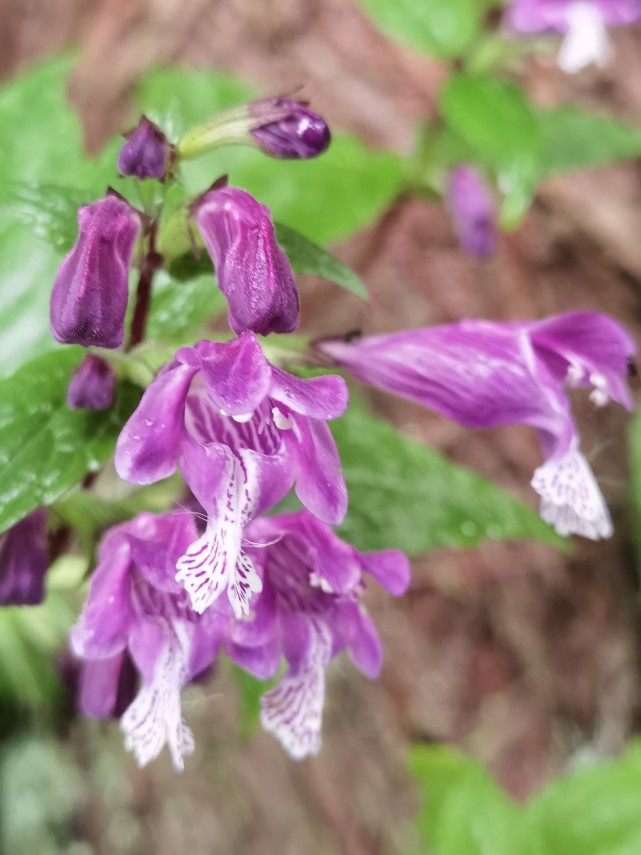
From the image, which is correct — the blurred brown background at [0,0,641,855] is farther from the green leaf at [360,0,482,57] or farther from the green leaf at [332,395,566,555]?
the green leaf at [332,395,566,555]

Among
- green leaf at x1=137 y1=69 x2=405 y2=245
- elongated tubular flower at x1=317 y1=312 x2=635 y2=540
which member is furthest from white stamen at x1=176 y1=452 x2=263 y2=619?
green leaf at x1=137 y1=69 x2=405 y2=245

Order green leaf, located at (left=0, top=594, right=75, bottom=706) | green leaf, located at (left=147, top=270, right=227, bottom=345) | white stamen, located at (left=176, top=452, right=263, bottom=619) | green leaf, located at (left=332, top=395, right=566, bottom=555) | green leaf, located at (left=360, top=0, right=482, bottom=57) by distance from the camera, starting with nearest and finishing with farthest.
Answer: white stamen, located at (left=176, top=452, right=263, bottom=619)
green leaf, located at (left=147, top=270, right=227, bottom=345)
green leaf, located at (left=332, top=395, right=566, bottom=555)
green leaf, located at (left=0, top=594, right=75, bottom=706)
green leaf, located at (left=360, top=0, right=482, bottom=57)

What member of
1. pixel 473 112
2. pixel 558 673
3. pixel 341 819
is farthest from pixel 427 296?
pixel 341 819

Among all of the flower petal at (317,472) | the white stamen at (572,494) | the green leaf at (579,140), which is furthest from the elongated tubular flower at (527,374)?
the green leaf at (579,140)

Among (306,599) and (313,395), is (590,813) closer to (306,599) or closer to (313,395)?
(306,599)

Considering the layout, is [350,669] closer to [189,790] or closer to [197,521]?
[189,790]

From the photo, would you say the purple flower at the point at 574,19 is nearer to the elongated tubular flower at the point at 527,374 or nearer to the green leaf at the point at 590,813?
the elongated tubular flower at the point at 527,374
